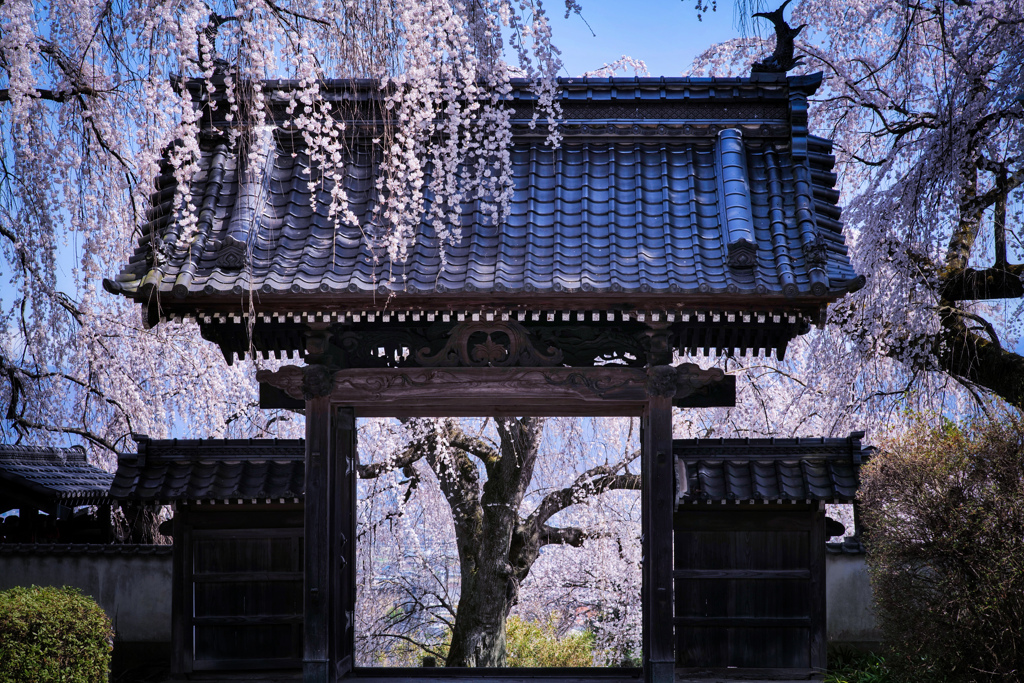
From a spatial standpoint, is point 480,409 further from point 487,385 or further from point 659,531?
point 659,531

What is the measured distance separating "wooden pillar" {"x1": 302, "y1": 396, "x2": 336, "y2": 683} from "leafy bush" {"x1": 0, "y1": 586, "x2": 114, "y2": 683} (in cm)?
135

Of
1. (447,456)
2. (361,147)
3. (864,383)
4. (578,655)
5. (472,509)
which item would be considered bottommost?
→ (578,655)

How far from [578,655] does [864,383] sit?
8.05 metres

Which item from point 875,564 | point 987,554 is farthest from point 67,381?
point 987,554

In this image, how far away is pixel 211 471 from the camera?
24.0 feet

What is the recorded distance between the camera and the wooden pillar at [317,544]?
6312 millimetres

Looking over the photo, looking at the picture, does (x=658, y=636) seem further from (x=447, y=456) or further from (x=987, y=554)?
(x=447, y=456)

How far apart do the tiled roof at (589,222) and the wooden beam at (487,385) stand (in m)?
0.68

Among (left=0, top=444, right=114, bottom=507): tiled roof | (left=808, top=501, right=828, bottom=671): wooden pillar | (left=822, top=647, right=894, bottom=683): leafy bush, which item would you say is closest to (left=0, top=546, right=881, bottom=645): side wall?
(left=0, top=444, right=114, bottom=507): tiled roof

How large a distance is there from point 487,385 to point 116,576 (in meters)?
4.53

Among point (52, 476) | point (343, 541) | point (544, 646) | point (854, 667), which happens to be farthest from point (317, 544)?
point (544, 646)

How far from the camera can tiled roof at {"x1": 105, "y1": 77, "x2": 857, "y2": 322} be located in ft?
19.1

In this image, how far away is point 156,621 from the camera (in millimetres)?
8352

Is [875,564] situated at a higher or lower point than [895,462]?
lower
